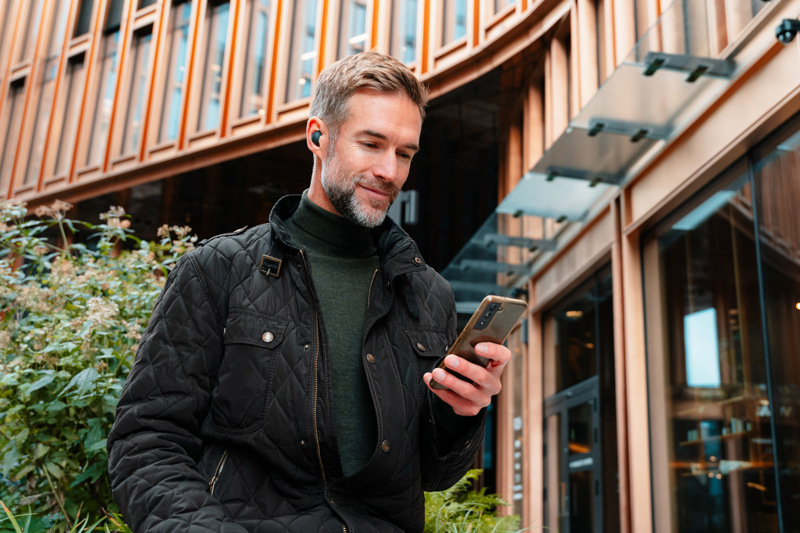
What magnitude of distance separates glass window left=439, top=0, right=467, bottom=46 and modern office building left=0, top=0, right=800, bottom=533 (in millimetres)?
47

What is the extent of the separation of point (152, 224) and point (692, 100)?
41.4ft

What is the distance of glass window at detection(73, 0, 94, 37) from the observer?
1639 centimetres

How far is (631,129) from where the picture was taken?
6789 mm

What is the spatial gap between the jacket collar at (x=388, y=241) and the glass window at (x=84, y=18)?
1618cm

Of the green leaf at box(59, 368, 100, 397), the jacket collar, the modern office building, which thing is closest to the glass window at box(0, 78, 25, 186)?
the modern office building

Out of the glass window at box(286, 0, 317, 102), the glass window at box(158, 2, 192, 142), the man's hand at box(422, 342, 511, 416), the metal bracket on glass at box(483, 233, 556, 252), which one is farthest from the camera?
the glass window at box(158, 2, 192, 142)

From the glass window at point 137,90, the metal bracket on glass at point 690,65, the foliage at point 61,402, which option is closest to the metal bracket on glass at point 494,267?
the metal bracket on glass at point 690,65

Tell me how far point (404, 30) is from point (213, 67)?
407 centimetres

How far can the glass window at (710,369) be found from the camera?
5.50m

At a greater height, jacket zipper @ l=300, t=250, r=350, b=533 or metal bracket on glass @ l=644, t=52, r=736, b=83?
metal bracket on glass @ l=644, t=52, r=736, b=83

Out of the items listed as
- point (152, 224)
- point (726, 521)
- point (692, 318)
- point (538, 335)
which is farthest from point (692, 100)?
point (152, 224)

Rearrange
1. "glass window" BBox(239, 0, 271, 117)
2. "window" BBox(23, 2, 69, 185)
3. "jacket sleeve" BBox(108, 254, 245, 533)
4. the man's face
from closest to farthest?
"jacket sleeve" BBox(108, 254, 245, 533) → the man's face → "glass window" BBox(239, 0, 271, 117) → "window" BBox(23, 2, 69, 185)

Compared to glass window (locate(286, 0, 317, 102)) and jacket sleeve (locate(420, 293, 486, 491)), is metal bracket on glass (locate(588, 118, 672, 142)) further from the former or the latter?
glass window (locate(286, 0, 317, 102))

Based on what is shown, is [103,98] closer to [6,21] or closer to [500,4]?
[6,21]
